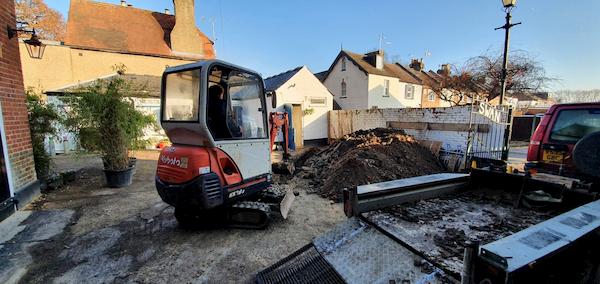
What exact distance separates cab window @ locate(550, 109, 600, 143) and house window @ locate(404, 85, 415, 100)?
63.8 ft

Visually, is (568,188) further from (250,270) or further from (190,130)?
(190,130)

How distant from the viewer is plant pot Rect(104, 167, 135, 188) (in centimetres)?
611

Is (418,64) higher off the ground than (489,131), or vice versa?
(418,64)

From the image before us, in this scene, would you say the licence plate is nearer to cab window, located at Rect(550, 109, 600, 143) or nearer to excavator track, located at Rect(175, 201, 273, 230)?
cab window, located at Rect(550, 109, 600, 143)

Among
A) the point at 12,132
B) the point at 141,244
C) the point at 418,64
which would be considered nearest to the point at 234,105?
the point at 141,244

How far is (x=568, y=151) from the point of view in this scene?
3441 millimetres

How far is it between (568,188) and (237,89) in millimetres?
4133

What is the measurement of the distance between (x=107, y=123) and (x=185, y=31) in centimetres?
1617

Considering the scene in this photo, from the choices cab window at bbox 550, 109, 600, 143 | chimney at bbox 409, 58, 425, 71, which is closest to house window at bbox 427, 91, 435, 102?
chimney at bbox 409, 58, 425, 71

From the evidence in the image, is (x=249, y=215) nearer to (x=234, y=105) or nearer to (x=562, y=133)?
(x=234, y=105)

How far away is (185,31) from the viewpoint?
19.5 meters

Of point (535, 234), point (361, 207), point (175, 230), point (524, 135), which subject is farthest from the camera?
Answer: point (524, 135)

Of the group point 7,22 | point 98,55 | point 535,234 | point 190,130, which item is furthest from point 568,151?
point 98,55

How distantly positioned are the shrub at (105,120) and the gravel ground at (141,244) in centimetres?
130
